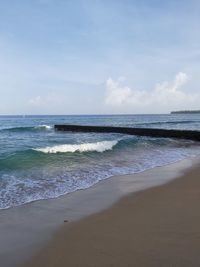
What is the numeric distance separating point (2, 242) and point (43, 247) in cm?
65

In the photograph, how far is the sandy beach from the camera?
4.14 meters

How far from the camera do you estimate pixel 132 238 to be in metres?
4.86

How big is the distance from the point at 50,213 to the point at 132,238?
2051 mm

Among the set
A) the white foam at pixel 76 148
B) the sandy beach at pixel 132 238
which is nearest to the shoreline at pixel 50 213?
the sandy beach at pixel 132 238

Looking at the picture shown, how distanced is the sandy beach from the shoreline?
7.6 inches

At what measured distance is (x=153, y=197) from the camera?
25.0ft

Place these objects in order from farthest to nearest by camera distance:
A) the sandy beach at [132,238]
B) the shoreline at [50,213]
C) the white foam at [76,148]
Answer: the white foam at [76,148] → the shoreline at [50,213] → the sandy beach at [132,238]

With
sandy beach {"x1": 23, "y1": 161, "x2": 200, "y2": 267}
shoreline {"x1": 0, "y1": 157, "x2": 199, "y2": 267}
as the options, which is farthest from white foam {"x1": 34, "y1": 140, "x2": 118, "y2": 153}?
sandy beach {"x1": 23, "y1": 161, "x2": 200, "y2": 267}

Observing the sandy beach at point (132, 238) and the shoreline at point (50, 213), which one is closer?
the sandy beach at point (132, 238)

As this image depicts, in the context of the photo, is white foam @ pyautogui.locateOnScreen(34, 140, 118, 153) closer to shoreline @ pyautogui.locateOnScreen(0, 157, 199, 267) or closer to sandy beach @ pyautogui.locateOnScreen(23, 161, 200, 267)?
shoreline @ pyautogui.locateOnScreen(0, 157, 199, 267)

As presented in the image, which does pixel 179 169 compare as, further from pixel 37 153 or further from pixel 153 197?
pixel 37 153

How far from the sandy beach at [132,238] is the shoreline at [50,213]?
19cm

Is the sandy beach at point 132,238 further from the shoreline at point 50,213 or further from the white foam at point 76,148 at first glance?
the white foam at point 76,148

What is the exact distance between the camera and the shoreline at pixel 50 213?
4.66 meters
